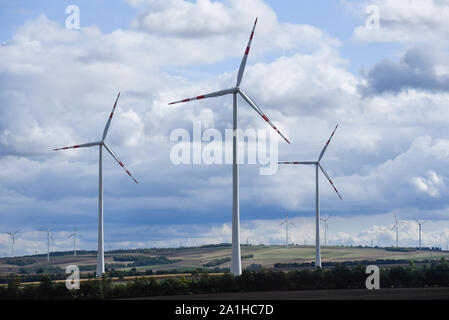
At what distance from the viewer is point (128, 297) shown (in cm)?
10969

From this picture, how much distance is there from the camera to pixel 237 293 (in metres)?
114

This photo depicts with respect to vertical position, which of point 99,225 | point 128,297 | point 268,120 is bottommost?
point 128,297

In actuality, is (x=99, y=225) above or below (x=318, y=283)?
above
